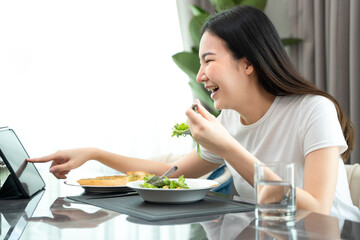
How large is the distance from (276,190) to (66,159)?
3.25 feet

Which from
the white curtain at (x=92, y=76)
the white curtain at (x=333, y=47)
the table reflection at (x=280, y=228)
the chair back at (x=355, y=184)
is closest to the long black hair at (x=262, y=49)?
the chair back at (x=355, y=184)

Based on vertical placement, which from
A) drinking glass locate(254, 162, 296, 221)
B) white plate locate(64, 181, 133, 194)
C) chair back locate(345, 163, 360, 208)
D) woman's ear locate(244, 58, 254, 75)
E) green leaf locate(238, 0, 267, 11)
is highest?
green leaf locate(238, 0, 267, 11)

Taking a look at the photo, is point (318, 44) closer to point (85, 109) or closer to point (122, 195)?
point (85, 109)

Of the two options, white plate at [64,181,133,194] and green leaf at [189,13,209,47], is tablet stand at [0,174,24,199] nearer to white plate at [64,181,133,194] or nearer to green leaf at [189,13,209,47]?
white plate at [64,181,133,194]

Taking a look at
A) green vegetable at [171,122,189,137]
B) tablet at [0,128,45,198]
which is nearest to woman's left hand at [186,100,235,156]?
green vegetable at [171,122,189,137]

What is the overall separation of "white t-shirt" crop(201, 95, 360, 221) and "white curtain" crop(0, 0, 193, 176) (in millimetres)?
2452

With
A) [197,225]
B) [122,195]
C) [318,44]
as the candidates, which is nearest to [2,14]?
[318,44]

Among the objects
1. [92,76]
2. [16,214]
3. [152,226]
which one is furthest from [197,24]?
[152,226]

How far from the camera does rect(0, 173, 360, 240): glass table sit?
2.77ft

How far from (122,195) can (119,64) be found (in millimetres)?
2925

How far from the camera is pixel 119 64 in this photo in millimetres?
4156

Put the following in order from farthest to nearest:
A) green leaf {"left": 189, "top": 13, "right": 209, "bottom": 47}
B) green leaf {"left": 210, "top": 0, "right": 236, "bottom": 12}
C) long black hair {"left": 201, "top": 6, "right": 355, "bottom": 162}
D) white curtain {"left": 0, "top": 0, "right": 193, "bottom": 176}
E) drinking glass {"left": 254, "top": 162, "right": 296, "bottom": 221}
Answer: white curtain {"left": 0, "top": 0, "right": 193, "bottom": 176} → green leaf {"left": 189, "top": 13, "right": 209, "bottom": 47} → green leaf {"left": 210, "top": 0, "right": 236, "bottom": 12} → long black hair {"left": 201, "top": 6, "right": 355, "bottom": 162} → drinking glass {"left": 254, "top": 162, "right": 296, "bottom": 221}

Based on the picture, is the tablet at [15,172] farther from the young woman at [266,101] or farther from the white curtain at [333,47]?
the white curtain at [333,47]

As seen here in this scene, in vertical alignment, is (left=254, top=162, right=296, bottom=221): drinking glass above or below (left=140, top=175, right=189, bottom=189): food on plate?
above
